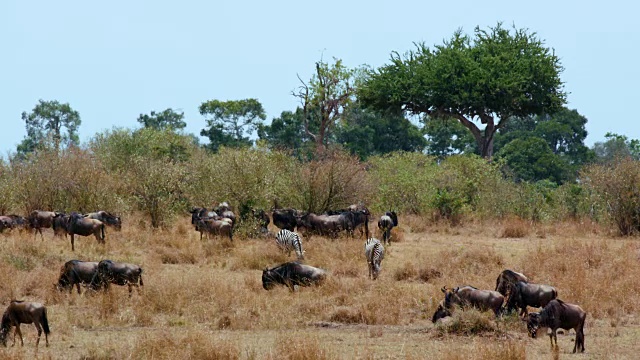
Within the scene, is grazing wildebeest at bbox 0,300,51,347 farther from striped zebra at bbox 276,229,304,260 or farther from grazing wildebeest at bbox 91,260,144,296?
striped zebra at bbox 276,229,304,260

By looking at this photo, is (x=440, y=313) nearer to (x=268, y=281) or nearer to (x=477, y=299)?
(x=477, y=299)

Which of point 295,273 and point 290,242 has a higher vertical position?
point 290,242

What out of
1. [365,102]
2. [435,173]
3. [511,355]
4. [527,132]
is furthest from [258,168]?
[527,132]

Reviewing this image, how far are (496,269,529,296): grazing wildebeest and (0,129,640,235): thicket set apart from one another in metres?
13.1

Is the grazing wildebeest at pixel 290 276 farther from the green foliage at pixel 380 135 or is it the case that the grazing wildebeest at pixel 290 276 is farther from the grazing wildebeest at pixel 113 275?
the green foliage at pixel 380 135

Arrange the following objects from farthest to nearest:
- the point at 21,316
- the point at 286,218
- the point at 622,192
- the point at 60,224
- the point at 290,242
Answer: the point at 622,192 < the point at 286,218 < the point at 60,224 < the point at 290,242 < the point at 21,316

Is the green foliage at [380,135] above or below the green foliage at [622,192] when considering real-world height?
above

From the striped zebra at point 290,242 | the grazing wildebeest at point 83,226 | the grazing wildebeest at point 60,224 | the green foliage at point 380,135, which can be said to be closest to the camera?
Answer: the striped zebra at point 290,242

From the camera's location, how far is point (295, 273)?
15.8 meters

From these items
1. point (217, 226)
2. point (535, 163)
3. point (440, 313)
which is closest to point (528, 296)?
point (440, 313)

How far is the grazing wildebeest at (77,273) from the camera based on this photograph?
14.8m

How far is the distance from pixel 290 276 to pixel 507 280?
396cm

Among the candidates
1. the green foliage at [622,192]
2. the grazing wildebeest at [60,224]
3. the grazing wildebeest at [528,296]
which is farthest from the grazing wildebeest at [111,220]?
the grazing wildebeest at [528,296]

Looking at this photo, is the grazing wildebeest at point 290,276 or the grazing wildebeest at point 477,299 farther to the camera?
the grazing wildebeest at point 290,276
